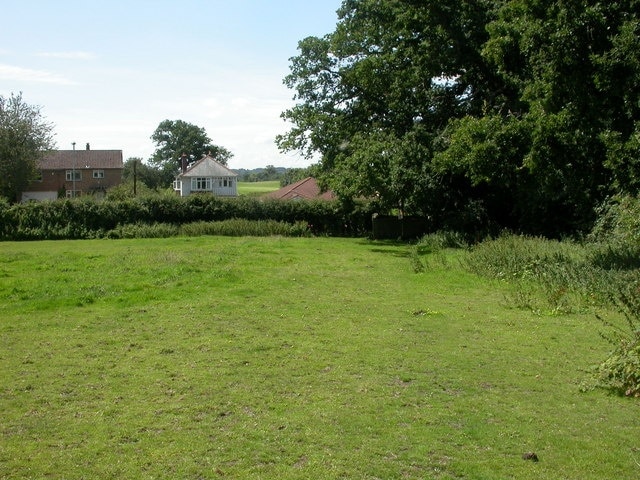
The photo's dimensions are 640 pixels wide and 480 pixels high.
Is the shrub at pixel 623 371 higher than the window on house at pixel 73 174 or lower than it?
lower

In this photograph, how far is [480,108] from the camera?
97.9 ft

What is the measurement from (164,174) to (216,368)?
102628 mm

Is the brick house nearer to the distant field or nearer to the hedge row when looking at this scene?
the distant field

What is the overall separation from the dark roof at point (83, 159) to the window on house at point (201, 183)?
10.3 meters

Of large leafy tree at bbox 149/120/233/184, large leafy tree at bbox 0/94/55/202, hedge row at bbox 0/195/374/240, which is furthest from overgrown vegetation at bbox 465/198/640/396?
large leafy tree at bbox 149/120/233/184

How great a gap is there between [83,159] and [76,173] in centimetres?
245

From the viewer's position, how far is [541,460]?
5895 mm

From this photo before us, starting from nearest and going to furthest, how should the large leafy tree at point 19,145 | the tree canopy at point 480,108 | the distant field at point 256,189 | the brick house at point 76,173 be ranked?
the tree canopy at point 480,108 < the large leafy tree at point 19,145 < the brick house at point 76,173 < the distant field at point 256,189

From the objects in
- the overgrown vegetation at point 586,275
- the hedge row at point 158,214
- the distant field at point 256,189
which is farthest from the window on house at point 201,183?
the overgrown vegetation at point 586,275

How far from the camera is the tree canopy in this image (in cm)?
1767

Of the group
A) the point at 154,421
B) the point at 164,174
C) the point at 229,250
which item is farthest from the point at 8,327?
the point at 164,174

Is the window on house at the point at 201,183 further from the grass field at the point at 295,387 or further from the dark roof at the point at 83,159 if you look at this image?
the grass field at the point at 295,387

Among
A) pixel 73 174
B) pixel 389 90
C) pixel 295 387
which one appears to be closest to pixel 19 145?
pixel 73 174

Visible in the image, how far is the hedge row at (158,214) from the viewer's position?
37.4m
